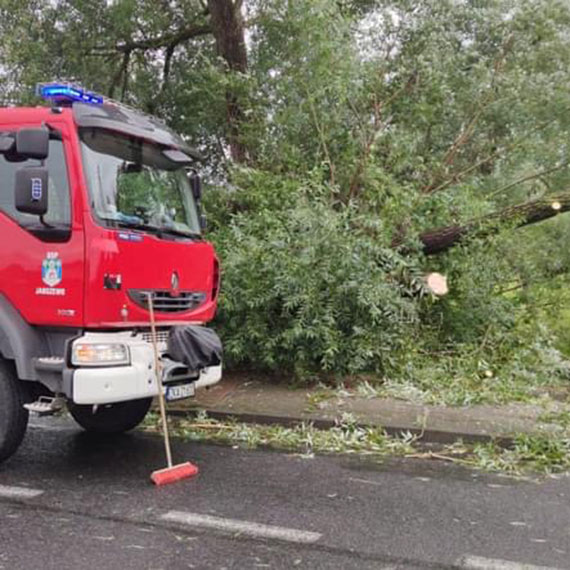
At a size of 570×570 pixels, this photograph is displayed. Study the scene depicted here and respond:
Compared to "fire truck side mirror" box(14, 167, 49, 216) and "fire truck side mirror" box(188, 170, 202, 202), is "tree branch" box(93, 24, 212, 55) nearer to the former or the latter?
"fire truck side mirror" box(188, 170, 202, 202)

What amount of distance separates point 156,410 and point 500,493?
377 centimetres

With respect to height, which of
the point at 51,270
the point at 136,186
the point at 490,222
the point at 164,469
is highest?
the point at 136,186

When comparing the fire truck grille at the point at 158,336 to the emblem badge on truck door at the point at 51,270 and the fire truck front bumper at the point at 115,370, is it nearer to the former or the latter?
the fire truck front bumper at the point at 115,370

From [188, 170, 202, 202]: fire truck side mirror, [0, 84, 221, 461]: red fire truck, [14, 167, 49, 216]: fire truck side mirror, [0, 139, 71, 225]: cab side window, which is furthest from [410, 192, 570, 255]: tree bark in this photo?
[14, 167, 49, 216]: fire truck side mirror

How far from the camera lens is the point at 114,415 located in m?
6.35

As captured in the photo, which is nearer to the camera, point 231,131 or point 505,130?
point 231,131

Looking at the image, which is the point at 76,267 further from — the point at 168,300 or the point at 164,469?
the point at 164,469

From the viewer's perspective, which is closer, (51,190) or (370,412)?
(51,190)

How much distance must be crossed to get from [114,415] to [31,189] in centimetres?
249

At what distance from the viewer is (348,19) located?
32.8ft

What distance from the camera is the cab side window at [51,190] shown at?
4938mm

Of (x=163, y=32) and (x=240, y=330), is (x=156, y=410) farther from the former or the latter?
(x=163, y=32)

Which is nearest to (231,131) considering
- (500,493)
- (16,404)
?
(16,404)

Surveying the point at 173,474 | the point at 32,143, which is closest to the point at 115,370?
the point at 173,474
